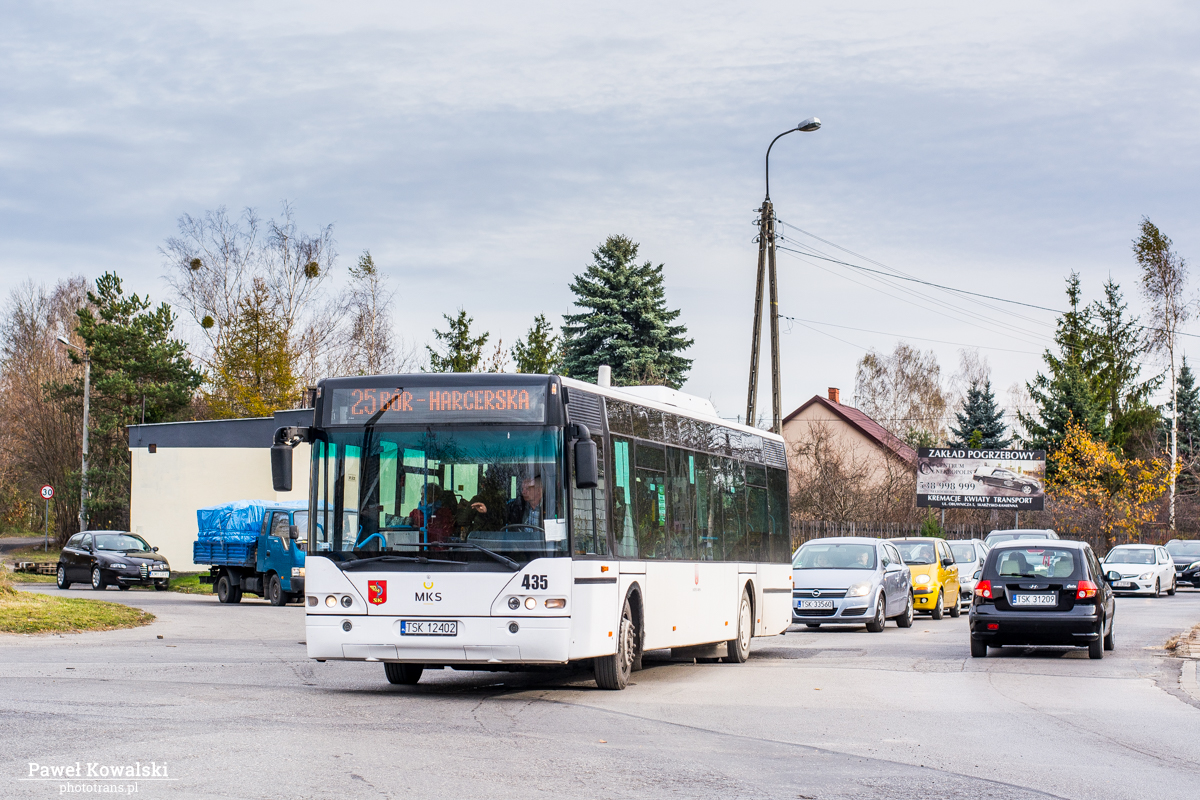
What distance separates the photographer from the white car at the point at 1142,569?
38312mm

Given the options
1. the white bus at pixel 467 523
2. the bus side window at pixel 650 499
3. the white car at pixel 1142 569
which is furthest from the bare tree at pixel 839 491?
the white bus at pixel 467 523

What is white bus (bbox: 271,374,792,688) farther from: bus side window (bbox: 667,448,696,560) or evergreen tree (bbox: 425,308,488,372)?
evergreen tree (bbox: 425,308,488,372)

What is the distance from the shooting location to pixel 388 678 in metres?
13.8

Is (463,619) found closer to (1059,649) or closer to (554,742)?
(554,742)

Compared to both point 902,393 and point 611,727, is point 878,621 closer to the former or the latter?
point 611,727

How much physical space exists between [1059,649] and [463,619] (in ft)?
37.4

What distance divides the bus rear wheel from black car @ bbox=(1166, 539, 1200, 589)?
115ft

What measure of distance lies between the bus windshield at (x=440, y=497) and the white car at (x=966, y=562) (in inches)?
785

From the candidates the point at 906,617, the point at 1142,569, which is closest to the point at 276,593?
the point at 906,617

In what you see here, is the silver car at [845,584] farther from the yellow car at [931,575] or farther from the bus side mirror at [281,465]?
the bus side mirror at [281,465]

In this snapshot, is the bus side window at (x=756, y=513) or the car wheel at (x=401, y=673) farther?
the bus side window at (x=756, y=513)

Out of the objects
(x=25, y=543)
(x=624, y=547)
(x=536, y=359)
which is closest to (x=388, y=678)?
(x=624, y=547)

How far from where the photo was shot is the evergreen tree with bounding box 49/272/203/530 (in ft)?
182

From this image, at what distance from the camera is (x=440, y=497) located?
1205cm
